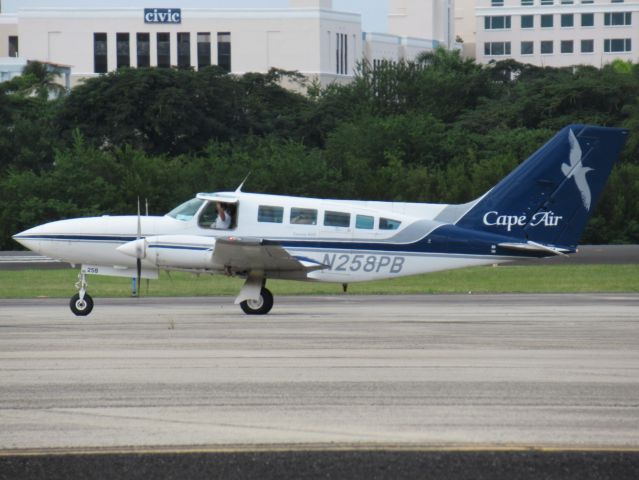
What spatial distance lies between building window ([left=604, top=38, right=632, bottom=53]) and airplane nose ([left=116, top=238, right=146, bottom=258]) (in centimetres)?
16214

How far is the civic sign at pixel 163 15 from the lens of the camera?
146 m

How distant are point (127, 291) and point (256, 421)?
22.4 m

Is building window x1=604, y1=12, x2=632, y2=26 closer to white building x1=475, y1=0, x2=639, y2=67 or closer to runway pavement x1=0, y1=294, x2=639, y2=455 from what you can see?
white building x1=475, y1=0, x2=639, y2=67

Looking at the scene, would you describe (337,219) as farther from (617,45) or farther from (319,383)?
(617,45)

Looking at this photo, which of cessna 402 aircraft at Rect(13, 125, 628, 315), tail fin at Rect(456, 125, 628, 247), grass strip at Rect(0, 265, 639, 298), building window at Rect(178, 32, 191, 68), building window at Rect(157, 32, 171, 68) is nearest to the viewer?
cessna 402 aircraft at Rect(13, 125, 628, 315)

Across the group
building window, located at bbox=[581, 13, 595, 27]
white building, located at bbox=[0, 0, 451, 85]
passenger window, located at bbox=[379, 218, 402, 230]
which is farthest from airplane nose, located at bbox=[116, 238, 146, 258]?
building window, located at bbox=[581, 13, 595, 27]

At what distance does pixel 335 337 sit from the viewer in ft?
71.6

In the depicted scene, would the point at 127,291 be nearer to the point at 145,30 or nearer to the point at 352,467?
the point at 352,467

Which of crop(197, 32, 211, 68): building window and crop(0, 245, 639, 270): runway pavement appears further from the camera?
crop(197, 32, 211, 68): building window

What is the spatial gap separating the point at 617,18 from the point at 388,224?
165459mm

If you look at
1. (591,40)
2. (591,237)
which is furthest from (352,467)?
(591,40)

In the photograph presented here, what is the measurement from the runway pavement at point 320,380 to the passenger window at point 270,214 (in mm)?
1608

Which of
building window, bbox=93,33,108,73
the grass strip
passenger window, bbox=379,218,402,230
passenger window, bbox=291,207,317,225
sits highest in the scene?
building window, bbox=93,33,108,73

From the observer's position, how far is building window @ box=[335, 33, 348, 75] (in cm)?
15138
